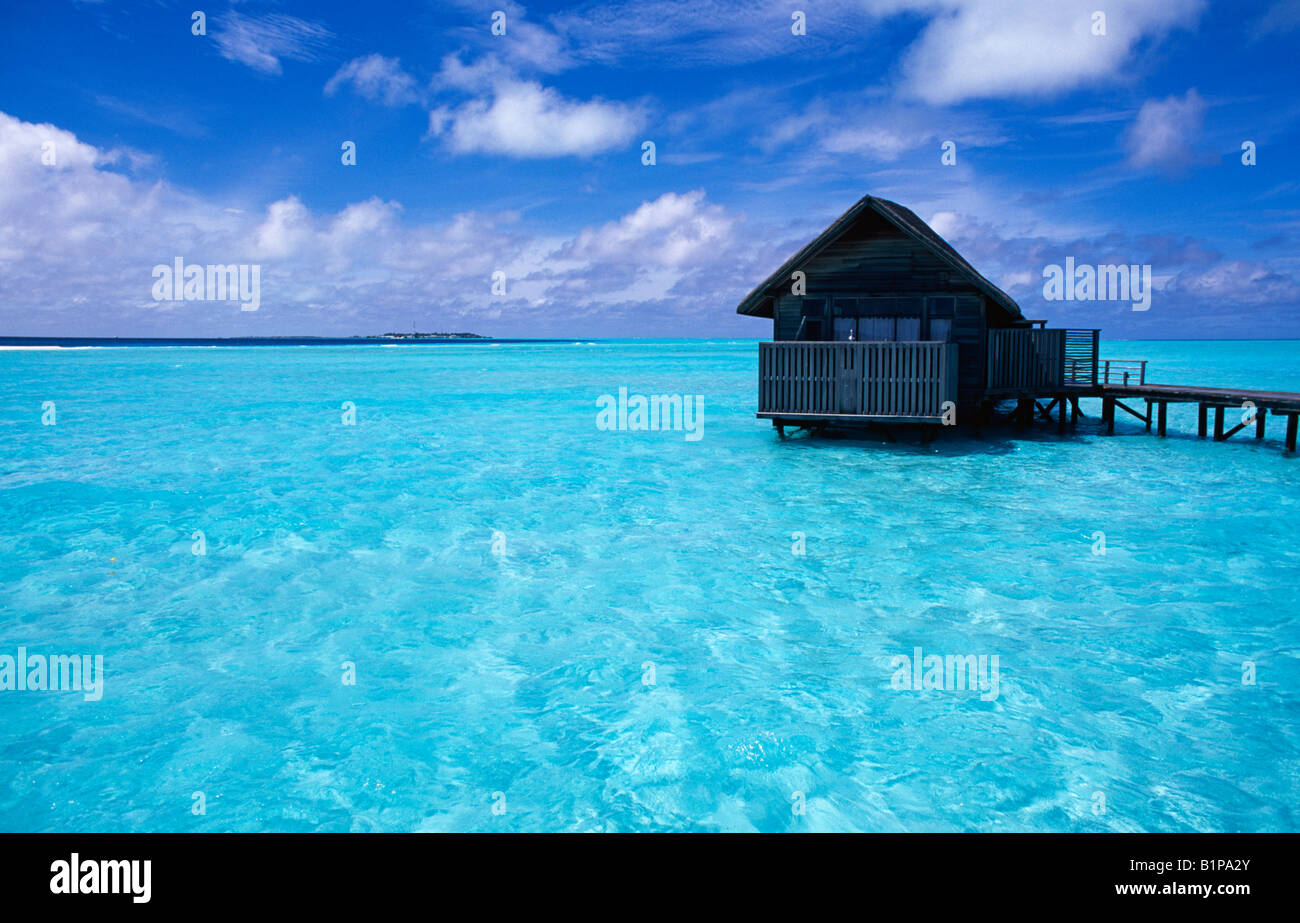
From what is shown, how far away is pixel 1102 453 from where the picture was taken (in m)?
22.9

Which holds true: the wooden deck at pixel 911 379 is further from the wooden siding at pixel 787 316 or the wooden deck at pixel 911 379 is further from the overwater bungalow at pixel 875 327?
the wooden siding at pixel 787 316

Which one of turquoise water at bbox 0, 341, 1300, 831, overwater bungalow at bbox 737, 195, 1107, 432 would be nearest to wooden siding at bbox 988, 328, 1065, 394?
overwater bungalow at bbox 737, 195, 1107, 432

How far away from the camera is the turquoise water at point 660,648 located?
6164 mm

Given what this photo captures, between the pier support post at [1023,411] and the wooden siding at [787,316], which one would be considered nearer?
the wooden siding at [787,316]

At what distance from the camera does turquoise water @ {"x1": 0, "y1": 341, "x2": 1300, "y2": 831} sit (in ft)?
20.2

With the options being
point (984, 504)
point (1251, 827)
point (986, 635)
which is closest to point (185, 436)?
point (984, 504)

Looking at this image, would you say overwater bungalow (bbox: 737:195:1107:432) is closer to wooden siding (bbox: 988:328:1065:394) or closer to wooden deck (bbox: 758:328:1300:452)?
wooden deck (bbox: 758:328:1300:452)

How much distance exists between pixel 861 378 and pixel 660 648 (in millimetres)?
13349

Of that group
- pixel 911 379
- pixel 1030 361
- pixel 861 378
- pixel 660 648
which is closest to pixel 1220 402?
pixel 1030 361

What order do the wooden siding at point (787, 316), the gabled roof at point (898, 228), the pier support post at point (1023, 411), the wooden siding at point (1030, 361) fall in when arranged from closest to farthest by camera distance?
the gabled roof at point (898, 228) → the wooden siding at point (787, 316) → the wooden siding at point (1030, 361) → the pier support post at point (1023, 411)

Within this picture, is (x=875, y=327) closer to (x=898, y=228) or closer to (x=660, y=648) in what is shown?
(x=898, y=228)

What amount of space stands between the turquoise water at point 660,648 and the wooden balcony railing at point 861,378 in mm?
1649

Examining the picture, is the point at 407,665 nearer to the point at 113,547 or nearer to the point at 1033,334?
the point at 113,547

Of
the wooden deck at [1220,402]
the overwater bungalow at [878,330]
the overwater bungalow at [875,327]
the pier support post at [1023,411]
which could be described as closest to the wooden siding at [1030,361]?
the overwater bungalow at [878,330]
